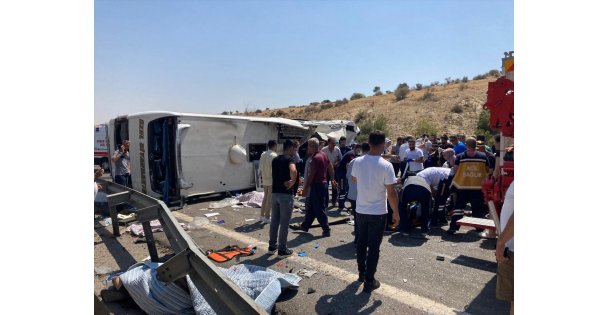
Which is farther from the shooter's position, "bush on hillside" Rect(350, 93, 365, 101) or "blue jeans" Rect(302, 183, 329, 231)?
"bush on hillside" Rect(350, 93, 365, 101)

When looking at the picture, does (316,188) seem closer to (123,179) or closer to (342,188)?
(342,188)

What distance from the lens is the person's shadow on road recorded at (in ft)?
14.1

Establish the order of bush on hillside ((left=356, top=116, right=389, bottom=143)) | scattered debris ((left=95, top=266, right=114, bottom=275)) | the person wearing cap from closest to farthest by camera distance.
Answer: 1. scattered debris ((left=95, top=266, right=114, bottom=275))
2. the person wearing cap
3. bush on hillside ((left=356, top=116, right=389, bottom=143))

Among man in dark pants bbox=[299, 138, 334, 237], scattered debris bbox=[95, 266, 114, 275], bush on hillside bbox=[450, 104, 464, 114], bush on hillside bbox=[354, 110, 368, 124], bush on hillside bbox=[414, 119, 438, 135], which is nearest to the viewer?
scattered debris bbox=[95, 266, 114, 275]

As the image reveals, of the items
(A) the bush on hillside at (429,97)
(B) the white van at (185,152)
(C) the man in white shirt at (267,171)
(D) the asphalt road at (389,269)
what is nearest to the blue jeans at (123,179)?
(B) the white van at (185,152)

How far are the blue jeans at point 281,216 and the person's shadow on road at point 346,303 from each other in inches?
64.9

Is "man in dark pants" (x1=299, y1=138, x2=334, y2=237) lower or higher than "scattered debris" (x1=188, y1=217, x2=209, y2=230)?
higher

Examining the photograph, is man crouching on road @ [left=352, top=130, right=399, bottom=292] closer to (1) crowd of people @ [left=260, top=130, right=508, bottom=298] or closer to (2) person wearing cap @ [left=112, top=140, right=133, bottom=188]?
(1) crowd of people @ [left=260, top=130, right=508, bottom=298]

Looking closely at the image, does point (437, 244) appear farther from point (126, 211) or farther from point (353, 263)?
point (126, 211)

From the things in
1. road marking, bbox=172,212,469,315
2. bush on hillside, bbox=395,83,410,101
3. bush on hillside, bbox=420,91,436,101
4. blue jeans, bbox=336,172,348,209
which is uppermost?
bush on hillside, bbox=395,83,410,101

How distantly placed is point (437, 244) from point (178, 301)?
4486 mm

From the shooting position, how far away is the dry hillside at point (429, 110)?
1362 inches

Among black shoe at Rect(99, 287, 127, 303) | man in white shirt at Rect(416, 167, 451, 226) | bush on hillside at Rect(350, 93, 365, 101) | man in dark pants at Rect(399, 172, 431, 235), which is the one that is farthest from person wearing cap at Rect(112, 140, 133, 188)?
bush on hillside at Rect(350, 93, 365, 101)

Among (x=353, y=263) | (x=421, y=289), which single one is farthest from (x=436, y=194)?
(x=421, y=289)
